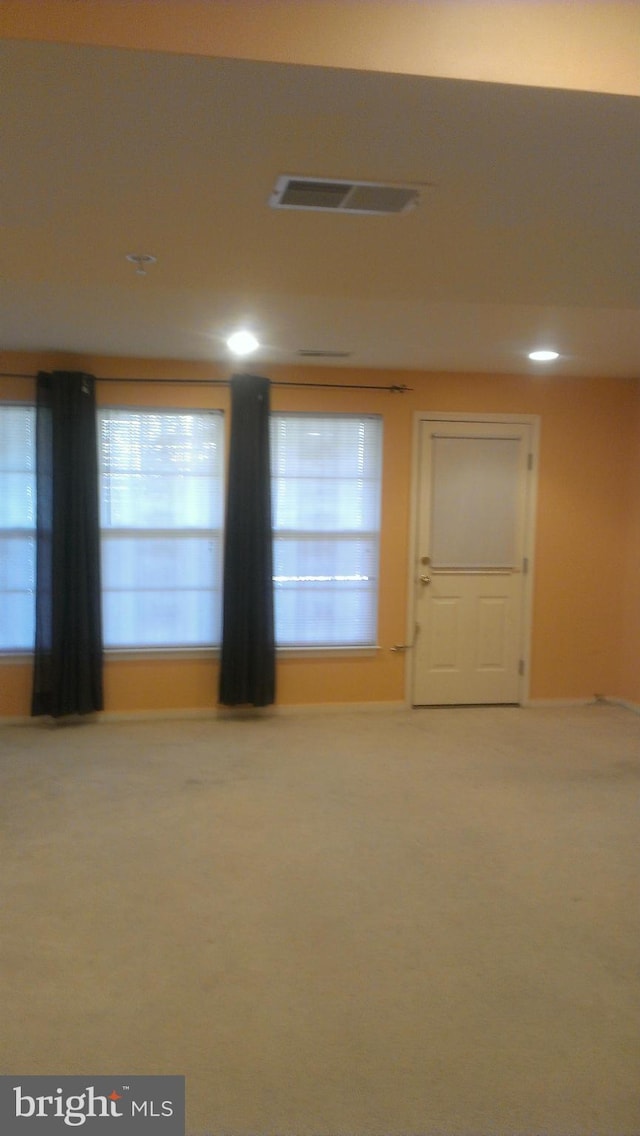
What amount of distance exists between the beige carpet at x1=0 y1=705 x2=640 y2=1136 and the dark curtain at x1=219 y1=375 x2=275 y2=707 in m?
0.74

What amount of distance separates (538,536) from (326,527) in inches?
60.0

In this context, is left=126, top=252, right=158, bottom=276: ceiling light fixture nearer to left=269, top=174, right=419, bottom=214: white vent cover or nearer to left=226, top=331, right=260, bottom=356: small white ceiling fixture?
left=269, top=174, right=419, bottom=214: white vent cover

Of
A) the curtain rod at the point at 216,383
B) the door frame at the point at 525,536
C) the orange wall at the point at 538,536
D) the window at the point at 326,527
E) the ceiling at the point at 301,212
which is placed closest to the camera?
the ceiling at the point at 301,212

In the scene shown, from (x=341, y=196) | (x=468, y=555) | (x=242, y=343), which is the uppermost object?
(x=242, y=343)

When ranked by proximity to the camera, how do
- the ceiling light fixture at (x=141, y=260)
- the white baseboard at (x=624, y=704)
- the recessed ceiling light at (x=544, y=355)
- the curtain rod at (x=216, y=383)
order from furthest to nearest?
the white baseboard at (x=624, y=704), the curtain rod at (x=216, y=383), the recessed ceiling light at (x=544, y=355), the ceiling light fixture at (x=141, y=260)

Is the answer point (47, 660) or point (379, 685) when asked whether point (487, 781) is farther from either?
point (47, 660)

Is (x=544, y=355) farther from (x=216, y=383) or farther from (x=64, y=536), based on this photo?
(x=64, y=536)

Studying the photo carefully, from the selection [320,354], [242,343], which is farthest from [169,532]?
[320,354]

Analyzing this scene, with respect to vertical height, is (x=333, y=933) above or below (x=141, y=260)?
below

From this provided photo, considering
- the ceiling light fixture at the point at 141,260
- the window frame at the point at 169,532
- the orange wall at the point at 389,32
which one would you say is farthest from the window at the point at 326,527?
the orange wall at the point at 389,32

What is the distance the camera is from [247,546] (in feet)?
16.9

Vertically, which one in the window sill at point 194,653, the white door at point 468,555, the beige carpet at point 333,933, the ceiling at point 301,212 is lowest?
the beige carpet at point 333,933

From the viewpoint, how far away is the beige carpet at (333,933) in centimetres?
204

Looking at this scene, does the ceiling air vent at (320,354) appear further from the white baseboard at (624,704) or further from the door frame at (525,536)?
the white baseboard at (624,704)
